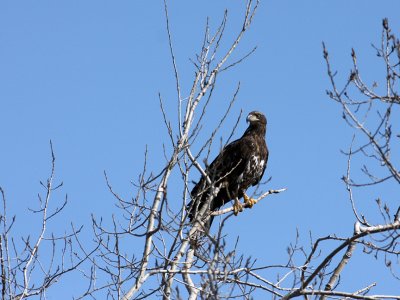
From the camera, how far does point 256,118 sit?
35.5ft

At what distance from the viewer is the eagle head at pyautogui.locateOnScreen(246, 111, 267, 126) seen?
10750 mm

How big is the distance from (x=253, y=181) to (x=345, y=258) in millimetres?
4767

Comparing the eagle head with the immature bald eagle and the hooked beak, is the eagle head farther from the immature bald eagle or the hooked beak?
the immature bald eagle

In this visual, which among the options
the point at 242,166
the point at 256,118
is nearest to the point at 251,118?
the point at 256,118

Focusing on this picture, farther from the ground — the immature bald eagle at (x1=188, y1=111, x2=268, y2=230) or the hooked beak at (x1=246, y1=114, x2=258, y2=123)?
the hooked beak at (x1=246, y1=114, x2=258, y2=123)

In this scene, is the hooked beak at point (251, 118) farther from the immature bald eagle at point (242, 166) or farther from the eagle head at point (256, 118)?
the immature bald eagle at point (242, 166)

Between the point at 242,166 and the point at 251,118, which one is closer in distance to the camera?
the point at 242,166

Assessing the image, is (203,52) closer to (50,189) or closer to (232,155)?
(50,189)

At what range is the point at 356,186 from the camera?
527 cm

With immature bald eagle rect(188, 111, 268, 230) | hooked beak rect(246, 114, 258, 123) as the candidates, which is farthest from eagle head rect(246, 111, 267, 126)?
immature bald eagle rect(188, 111, 268, 230)

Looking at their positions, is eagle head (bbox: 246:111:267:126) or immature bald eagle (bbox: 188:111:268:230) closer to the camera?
immature bald eagle (bbox: 188:111:268:230)

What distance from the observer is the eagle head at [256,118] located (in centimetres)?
1075

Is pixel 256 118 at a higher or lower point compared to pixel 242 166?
higher

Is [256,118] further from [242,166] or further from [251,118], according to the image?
[242,166]
